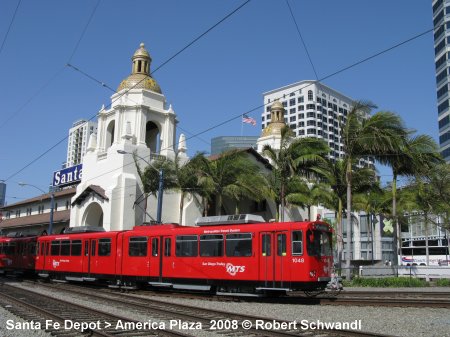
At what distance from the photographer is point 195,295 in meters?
20.6

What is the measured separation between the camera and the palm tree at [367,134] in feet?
92.0

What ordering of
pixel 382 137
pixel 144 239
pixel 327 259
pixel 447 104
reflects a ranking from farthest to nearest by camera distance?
1. pixel 447 104
2. pixel 382 137
3. pixel 144 239
4. pixel 327 259

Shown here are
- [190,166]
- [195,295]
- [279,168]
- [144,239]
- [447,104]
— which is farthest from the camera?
[447,104]

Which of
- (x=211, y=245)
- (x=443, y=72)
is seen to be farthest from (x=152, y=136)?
(x=443, y=72)

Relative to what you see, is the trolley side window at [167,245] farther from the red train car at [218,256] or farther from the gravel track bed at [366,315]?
the gravel track bed at [366,315]

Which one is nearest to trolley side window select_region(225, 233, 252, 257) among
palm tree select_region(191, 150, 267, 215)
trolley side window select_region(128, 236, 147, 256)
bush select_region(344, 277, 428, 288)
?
trolley side window select_region(128, 236, 147, 256)

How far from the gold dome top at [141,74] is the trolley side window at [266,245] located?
104 ft

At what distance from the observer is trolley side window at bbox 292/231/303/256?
56.5 feet

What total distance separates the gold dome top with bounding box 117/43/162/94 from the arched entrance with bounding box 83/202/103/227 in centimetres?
1140

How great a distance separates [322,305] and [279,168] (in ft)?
56.0

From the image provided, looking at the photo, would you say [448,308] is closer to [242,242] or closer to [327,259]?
[327,259]

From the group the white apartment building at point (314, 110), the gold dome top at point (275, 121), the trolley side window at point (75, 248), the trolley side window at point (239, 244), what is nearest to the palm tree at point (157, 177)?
the trolley side window at point (75, 248)

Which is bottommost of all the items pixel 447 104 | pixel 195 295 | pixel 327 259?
pixel 195 295

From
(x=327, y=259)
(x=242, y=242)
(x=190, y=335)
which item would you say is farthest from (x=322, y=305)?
(x=190, y=335)
